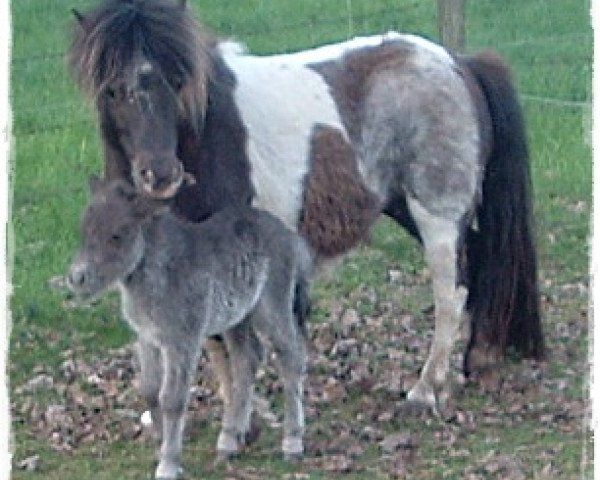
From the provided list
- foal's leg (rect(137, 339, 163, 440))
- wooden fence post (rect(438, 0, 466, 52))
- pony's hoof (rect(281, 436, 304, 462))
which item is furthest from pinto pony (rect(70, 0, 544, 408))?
wooden fence post (rect(438, 0, 466, 52))

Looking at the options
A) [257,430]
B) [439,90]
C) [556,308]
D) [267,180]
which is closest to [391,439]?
[257,430]

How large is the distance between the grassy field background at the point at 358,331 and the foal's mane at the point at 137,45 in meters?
0.25

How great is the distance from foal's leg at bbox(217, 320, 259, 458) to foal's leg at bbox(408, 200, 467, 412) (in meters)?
1.16

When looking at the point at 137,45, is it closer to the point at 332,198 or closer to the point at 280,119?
the point at 280,119

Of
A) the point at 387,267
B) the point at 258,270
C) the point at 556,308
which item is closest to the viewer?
the point at 258,270

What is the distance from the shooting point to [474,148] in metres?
8.04

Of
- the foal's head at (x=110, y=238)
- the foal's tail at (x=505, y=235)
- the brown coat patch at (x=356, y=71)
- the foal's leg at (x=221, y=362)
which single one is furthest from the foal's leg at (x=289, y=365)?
the foal's tail at (x=505, y=235)

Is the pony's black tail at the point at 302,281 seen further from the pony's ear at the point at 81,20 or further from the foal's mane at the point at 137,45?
the pony's ear at the point at 81,20

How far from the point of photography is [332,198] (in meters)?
7.54

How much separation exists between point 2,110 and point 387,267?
488cm

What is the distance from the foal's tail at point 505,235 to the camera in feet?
27.0

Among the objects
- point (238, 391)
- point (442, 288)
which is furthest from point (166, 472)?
point (442, 288)

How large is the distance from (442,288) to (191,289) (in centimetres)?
198

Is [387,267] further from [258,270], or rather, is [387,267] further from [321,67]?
[258,270]
